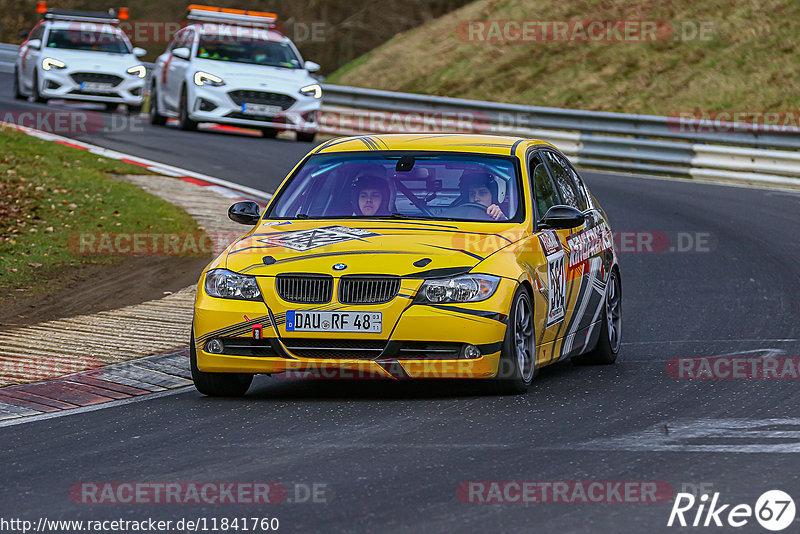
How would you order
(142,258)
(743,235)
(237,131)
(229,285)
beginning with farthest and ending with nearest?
1. (237,131)
2. (743,235)
3. (142,258)
4. (229,285)

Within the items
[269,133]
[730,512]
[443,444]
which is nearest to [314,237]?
[443,444]

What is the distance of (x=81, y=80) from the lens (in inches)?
1184

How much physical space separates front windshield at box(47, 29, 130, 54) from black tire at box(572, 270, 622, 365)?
72.6 ft

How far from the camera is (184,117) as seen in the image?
87.4ft

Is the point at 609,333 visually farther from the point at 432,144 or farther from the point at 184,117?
the point at 184,117

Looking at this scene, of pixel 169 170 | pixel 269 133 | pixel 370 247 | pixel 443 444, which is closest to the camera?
pixel 443 444

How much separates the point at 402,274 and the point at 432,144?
1.71 metres

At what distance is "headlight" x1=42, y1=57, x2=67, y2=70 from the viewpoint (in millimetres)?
30078

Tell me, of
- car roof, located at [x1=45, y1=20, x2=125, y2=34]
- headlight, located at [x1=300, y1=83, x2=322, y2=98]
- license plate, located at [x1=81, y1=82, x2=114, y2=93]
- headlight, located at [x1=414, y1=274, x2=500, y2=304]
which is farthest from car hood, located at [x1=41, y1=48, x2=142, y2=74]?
headlight, located at [x1=414, y1=274, x2=500, y2=304]

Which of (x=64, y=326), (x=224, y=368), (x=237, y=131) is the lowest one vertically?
(x=237, y=131)

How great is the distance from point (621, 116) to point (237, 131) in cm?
803

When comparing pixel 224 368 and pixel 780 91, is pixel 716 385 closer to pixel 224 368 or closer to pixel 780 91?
pixel 224 368

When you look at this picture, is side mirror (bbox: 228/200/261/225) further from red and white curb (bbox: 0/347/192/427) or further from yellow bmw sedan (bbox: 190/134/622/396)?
red and white curb (bbox: 0/347/192/427)

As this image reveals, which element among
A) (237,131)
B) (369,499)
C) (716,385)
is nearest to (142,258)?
(716,385)
